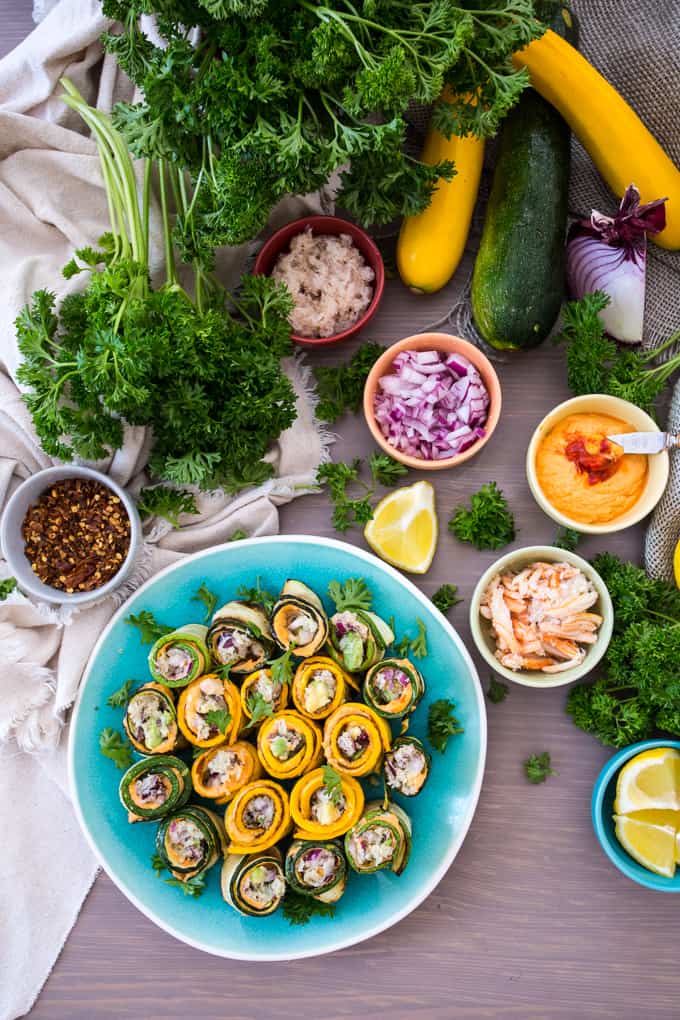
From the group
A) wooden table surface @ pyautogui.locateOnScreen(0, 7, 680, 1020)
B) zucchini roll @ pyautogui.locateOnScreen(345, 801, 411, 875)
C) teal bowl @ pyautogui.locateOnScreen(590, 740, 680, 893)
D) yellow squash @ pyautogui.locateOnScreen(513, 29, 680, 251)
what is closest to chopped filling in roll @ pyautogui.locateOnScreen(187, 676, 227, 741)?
zucchini roll @ pyautogui.locateOnScreen(345, 801, 411, 875)

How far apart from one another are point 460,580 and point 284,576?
391 mm

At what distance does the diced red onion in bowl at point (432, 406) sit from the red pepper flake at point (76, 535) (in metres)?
0.59

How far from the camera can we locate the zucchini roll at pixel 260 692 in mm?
1565

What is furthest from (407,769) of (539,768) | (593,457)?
(593,457)

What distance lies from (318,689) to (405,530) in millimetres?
378

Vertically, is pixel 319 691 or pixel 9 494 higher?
pixel 9 494

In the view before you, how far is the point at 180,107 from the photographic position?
4.32 feet

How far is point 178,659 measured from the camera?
A: 1.57 m

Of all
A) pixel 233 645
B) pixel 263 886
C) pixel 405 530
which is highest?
pixel 405 530

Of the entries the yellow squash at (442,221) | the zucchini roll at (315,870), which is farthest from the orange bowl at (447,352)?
the zucchini roll at (315,870)

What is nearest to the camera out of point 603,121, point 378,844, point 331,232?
point 378,844

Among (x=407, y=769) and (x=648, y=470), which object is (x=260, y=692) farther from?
(x=648, y=470)

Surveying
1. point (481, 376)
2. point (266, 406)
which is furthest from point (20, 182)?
point (481, 376)

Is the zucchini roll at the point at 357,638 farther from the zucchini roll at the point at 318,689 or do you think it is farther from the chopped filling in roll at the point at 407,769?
the chopped filling in roll at the point at 407,769
